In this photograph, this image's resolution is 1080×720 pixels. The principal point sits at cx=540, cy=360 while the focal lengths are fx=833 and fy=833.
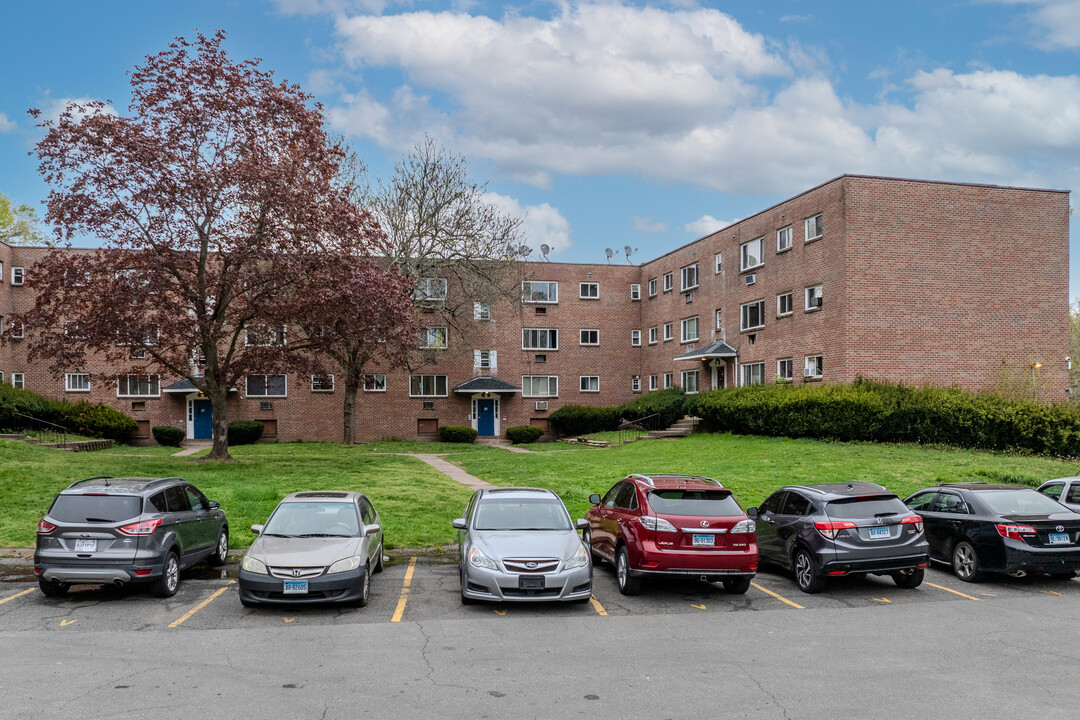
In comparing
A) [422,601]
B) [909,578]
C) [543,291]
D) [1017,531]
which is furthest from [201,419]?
[1017,531]

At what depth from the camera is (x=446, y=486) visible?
67.2 ft

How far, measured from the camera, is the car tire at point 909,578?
462 inches

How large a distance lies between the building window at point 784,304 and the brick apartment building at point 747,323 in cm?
8

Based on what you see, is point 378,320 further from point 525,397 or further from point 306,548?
point 525,397

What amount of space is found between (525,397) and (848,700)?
36918mm

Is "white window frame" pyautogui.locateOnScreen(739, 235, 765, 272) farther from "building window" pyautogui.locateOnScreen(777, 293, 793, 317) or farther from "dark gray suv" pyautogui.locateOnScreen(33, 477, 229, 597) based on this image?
"dark gray suv" pyautogui.locateOnScreen(33, 477, 229, 597)

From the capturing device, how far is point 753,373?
113ft

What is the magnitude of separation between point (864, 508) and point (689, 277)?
29.4 m

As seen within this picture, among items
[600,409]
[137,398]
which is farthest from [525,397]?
[137,398]

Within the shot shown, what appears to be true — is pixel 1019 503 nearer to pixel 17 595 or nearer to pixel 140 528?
pixel 140 528

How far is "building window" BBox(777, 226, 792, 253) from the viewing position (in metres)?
31.9

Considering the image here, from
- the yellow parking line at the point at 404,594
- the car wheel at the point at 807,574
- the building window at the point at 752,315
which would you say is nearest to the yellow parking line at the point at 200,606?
the yellow parking line at the point at 404,594

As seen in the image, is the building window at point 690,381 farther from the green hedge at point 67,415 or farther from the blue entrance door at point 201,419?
the green hedge at point 67,415

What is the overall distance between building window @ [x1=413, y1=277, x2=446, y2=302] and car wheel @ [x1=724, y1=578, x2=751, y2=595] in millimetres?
26158
